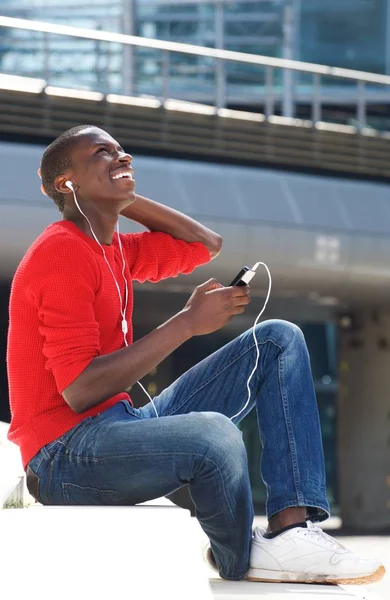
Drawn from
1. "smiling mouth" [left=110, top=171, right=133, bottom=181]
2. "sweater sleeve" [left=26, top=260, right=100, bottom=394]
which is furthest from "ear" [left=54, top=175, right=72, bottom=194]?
"sweater sleeve" [left=26, top=260, right=100, bottom=394]

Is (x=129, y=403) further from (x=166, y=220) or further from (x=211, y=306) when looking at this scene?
(x=166, y=220)

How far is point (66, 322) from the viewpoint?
8.27 feet

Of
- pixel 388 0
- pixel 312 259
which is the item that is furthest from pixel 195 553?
pixel 388 0

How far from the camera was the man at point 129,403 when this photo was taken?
249 centimetres

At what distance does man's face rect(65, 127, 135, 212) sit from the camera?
283 cm

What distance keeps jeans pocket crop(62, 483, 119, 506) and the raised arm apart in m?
1.02

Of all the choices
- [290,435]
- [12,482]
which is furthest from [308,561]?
[12,482]

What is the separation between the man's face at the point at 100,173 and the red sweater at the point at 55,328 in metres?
0.13

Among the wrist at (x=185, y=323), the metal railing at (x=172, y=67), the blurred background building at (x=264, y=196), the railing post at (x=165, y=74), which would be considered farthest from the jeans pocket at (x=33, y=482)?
the railing post at (x=165, y=74)

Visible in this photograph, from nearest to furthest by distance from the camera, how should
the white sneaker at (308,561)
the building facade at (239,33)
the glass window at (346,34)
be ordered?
the white sneaker at (308,561), the building facade at (239,33), the glass window at (346,34)

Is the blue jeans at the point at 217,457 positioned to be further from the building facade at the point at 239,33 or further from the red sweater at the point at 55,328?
the building facade at the point at 239,33

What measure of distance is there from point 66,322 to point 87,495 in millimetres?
409

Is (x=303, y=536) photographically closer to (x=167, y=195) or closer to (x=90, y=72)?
(x=167, y=195)

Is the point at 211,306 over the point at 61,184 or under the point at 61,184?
under
